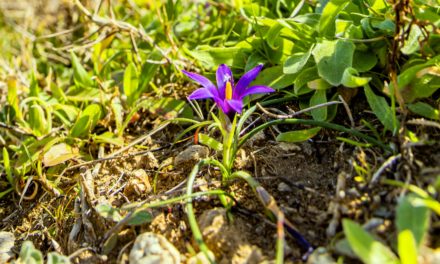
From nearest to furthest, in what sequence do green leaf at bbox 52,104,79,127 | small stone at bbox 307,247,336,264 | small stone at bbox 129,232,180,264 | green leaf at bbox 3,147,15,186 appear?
small stone at bbox 307,247,336,264
small stone at bbox 129,232,180,264
green leaf at bbox 3,147,15,186
green leaf at bbox 52,104,79,127

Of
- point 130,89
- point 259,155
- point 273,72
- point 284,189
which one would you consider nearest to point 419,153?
point 284,189

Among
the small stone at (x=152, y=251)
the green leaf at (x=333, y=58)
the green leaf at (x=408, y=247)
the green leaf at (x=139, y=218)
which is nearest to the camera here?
the green leaf at (x=408, y=247)

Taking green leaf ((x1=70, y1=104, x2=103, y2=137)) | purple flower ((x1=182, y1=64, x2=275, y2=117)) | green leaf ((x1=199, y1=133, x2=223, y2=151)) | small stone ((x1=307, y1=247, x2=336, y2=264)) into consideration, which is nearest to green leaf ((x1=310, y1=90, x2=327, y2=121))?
purple flower ((x1=182, y1=64, x2=275, y2=117))

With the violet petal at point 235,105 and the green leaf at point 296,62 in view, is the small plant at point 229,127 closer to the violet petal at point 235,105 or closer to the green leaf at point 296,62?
the violet petal at point 235,105

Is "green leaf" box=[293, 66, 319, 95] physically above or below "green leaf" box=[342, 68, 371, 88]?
below

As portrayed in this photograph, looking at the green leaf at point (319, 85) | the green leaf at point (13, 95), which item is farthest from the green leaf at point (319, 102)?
the green leaf at point (13, 95)

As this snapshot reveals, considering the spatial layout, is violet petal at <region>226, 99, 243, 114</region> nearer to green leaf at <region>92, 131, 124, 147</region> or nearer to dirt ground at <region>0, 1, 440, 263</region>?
dirt ground at <region>0, 1, 440, 263</region>

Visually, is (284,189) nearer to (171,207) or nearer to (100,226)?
(171,207)
